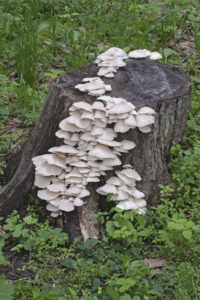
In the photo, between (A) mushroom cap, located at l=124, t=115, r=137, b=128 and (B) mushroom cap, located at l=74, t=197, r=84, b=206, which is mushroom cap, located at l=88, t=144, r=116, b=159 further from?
(B) mushroom cap, located at l=74, t=197, r=84, b=206

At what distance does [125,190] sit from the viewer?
11.5 ft

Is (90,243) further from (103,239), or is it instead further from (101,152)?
(101,152)

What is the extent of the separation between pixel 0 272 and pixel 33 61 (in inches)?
130

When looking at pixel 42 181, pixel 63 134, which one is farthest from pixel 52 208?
pixel 63 134

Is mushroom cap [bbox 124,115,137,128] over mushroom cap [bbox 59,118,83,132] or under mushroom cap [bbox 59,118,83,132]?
over

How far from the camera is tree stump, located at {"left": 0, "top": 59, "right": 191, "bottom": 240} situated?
11.9 ft

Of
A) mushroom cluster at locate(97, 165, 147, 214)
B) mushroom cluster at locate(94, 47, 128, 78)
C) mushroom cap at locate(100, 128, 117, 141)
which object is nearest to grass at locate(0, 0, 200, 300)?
mushroom cluster at locate(97, 165, 147, 214)

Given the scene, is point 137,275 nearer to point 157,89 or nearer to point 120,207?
point 120,207

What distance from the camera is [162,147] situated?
3.97 meters

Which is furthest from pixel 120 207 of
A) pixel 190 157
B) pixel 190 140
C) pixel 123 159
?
pixel 190 140

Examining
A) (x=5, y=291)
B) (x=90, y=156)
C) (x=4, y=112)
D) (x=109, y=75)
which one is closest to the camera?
(x=5, y=291)

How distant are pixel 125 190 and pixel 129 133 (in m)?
0.53

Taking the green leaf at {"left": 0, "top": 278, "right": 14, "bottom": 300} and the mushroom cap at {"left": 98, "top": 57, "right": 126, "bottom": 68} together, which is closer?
the green leaf at {"left": 0, "top": 278, "right": 14, "bottom": 300}

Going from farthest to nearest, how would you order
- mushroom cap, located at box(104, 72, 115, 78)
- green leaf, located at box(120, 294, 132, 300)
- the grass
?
mushroom cap, located at box(104, 72, 115, 78), the grass, green leaf, located at box(120, 294, 132, 300)
